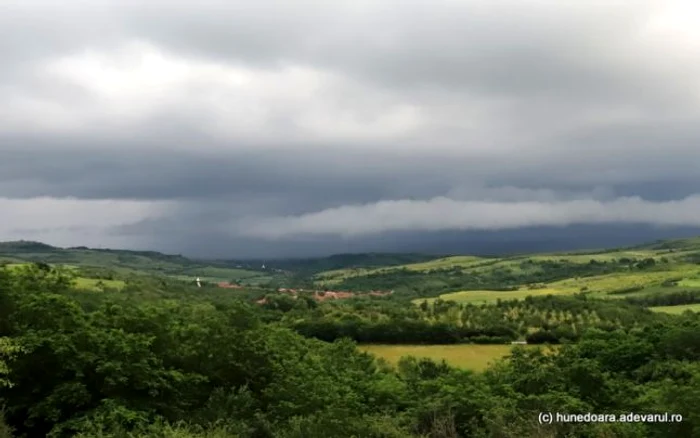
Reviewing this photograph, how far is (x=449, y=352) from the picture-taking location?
122 meters

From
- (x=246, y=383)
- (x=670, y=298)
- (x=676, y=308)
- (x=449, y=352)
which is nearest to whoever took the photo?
(x=246, y=383)

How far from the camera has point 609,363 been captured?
2640 inches

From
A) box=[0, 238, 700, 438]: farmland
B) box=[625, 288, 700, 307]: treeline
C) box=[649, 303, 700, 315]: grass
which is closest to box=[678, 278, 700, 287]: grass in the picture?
box=[625, 288, 700, 307]: treeline

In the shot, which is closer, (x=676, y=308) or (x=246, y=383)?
(x=246, y=383)

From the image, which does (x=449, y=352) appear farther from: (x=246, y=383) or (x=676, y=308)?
(x=246, y=383)

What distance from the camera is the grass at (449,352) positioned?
4427 inches

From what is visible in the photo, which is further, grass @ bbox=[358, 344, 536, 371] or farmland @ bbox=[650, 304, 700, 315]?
farmland @ bbox=[650, 304, 700, 315]

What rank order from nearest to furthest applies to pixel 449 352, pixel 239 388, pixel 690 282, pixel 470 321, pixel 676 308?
1. pixel 239 388
2. pixel 449 352
3. pixel 676 308
4. pixel 470 321
5. pixel 690 282

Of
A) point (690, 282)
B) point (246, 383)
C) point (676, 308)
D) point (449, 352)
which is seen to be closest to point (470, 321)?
point (449, 352)

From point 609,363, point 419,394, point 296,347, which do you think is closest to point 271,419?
point 419,394

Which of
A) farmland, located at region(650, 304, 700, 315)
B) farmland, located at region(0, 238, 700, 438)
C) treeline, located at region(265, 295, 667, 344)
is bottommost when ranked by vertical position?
treeline, located at region(265, 295, 667, 344)

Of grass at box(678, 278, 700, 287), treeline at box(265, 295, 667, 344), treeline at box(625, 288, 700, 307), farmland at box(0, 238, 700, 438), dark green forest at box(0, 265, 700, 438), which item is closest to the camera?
dark green forest at box(0, 265, 700, 438)

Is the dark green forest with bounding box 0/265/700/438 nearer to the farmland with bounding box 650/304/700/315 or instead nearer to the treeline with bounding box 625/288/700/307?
the farmland with bounding box 650/304/700/315

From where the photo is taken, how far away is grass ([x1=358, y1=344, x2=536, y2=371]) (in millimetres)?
112438
